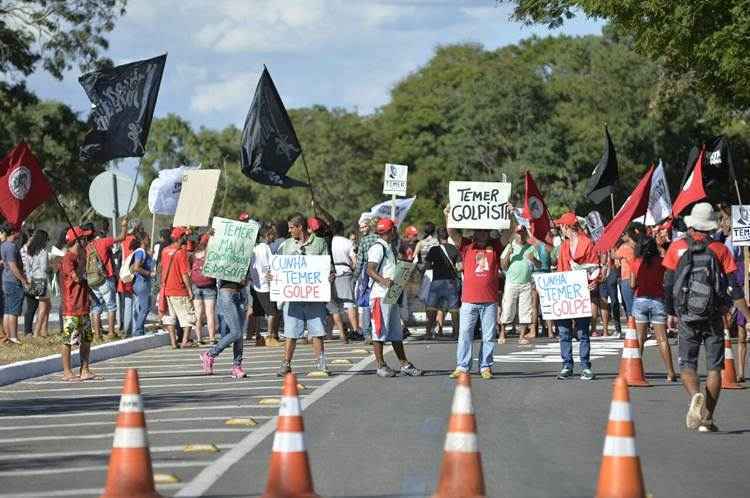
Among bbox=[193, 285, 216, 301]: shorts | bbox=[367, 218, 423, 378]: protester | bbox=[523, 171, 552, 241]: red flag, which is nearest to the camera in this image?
bbox=[367, 218, 423, 378]: protester

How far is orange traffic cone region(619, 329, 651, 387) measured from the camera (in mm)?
17266

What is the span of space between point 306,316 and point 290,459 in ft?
34.0

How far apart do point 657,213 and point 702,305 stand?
527 inches

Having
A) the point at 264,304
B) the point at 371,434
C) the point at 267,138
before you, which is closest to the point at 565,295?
the point at 371,434

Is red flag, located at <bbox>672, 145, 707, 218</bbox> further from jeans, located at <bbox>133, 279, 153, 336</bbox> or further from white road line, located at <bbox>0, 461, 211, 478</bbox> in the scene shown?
white road line, located at <bbox>0, 461, 211, 478</bbox>

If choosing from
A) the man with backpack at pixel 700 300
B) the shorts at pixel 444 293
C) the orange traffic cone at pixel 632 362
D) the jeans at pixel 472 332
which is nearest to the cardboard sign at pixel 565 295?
the jeans at pixel 472 332

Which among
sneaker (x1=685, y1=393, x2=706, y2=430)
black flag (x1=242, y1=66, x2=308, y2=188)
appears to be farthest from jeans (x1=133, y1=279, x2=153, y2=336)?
sneaker (x1=685, y1=393, x2=706, y2=430)

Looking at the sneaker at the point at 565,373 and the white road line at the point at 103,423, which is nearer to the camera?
the white road line at the point at 103,423

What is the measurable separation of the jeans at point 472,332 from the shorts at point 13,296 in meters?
9.38

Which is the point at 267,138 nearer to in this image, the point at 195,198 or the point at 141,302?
the point at 195,198

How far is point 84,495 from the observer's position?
32.4ft

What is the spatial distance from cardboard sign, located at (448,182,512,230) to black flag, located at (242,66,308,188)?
4189 millimetres

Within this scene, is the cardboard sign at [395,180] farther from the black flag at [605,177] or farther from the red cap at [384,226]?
the red cap at [384,226]

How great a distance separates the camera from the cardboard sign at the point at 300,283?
63.3ft
